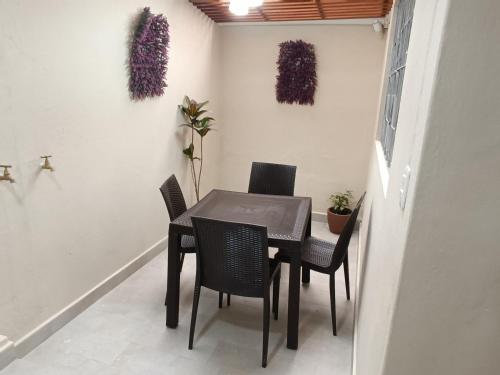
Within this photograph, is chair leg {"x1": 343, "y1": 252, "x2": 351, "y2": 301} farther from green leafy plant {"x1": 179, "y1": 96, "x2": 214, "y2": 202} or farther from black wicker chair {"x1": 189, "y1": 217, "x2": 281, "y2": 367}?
green leafy plant {"x1": 179, "y1": 96, "x2": 214, "y2": 202}

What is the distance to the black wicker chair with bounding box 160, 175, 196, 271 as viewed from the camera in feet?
8.02

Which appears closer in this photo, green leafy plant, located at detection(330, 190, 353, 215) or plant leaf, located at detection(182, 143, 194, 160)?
plant leaf, located at detection(182, 143, 194, 160)

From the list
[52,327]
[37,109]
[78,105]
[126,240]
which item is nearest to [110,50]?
[78,105]

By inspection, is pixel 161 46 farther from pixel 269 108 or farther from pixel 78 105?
pixel 269 108

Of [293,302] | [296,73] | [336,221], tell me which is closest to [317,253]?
[293,302]

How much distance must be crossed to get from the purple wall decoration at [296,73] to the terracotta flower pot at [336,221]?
138 centimetres

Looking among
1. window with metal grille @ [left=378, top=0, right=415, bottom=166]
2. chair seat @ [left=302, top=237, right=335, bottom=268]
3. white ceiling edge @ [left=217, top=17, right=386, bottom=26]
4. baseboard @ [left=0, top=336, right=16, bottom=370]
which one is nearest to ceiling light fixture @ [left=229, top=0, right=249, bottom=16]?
window with metal grille @ [left=378, top=0, right=415, bottom=166]

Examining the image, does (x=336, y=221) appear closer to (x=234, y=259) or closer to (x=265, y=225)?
(x=265, y=225)

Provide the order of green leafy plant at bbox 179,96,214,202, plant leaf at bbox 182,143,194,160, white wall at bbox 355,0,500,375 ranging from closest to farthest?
1. white wall at bbox 355,0,500,375
2. green leafy plant at bbox 179,96,214,202
3. plant leaf at bbox 182,143,194,160

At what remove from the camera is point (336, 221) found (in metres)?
3.98

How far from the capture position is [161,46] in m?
2.93

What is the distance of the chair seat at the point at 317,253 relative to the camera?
233cm

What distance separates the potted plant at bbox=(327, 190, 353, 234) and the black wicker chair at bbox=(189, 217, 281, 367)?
6.91 ft

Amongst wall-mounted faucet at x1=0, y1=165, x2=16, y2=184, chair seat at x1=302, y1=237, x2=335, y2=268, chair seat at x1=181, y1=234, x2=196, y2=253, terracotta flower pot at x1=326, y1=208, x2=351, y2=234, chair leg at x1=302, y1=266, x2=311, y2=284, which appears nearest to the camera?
wall-mounted faucet at x1=0, y1=165, x2=16, y2=184
